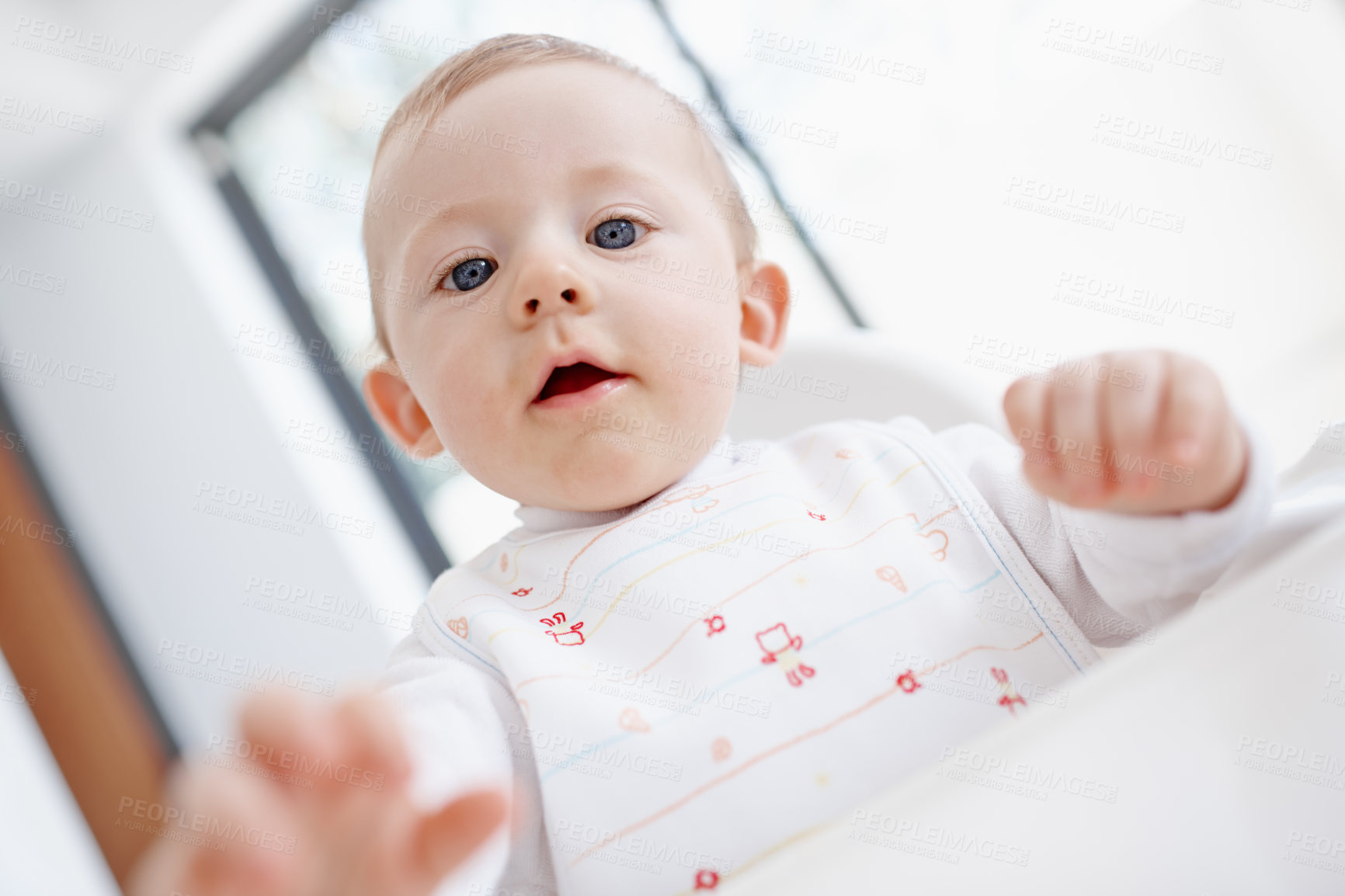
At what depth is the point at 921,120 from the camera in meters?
1.85

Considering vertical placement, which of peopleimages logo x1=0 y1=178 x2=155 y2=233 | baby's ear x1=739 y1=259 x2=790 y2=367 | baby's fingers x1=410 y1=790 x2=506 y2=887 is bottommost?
baby's fingers x1=410 y1=790 x2=506 y2=887

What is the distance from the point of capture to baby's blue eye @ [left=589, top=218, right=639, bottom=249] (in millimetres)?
568

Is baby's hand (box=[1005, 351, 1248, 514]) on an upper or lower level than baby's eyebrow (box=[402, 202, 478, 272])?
lower

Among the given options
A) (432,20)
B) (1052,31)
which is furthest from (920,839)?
(432,20)

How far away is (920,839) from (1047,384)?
0.22 m

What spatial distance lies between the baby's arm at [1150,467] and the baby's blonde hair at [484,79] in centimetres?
39

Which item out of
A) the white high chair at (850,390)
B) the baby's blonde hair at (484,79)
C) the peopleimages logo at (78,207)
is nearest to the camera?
the baby's blonde hair at (484,79)

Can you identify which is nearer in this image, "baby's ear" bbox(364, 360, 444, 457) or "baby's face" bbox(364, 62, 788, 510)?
"baby's face" bbox(364, 62, 788, 510)

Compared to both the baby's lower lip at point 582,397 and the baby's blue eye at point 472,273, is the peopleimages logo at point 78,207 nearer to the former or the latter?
the baby's blue eye at point 472,273

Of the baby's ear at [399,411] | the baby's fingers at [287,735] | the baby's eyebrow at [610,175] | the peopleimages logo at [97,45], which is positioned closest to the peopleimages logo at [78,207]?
the peopleimages logo at [97,45]

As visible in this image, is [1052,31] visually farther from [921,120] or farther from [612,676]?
[612,676]

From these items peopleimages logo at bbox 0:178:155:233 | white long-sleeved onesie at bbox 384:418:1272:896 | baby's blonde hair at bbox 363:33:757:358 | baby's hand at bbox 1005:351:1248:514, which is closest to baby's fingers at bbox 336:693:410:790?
white long-sleeved onesie at bbox 384:418:1272:896

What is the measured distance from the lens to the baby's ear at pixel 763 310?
715 millimetres

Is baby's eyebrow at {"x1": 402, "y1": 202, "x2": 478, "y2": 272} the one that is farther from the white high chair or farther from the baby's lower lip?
the white high chair
